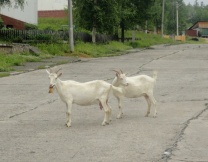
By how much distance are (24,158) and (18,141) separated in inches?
49.8

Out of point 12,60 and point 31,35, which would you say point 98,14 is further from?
point 12,60

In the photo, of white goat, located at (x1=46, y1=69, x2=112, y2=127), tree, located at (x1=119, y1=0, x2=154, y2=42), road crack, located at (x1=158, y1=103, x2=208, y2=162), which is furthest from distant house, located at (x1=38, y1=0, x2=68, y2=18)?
white goat, located at (x1=46, y1=69, x2=112, y2=127)

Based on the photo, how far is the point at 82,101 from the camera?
10.8 meters

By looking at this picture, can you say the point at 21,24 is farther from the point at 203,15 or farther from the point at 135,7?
the point at 203,15

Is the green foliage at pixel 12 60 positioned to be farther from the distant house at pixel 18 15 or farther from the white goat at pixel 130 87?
the distant house at pixel 18 15

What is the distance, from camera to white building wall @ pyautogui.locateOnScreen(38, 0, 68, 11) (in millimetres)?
64044

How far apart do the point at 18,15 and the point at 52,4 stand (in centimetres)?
1615

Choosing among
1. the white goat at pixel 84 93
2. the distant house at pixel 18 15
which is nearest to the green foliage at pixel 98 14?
the distant house at pixel 18 15

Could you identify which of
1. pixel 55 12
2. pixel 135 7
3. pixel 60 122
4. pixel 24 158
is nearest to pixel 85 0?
pixel 135 7

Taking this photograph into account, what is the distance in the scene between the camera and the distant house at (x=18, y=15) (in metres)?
46.8

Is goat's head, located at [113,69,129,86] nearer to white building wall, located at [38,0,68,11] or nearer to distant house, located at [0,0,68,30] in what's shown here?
distant house, located at [0,0,68,30]

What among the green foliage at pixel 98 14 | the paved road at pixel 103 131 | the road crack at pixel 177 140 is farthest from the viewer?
the green foliage at pixel 98 14

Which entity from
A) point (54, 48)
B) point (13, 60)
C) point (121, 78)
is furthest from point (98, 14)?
point (121, 78)

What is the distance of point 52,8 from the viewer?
66125 mm
